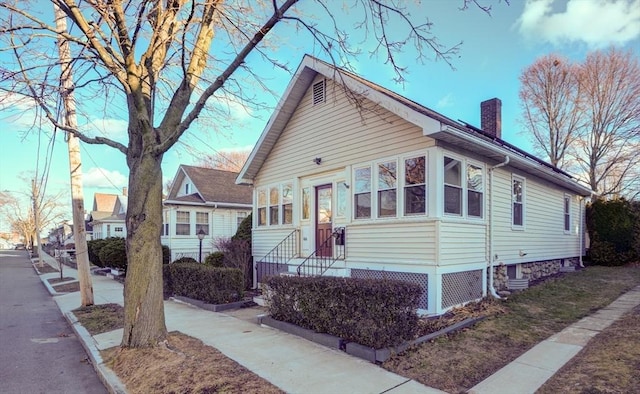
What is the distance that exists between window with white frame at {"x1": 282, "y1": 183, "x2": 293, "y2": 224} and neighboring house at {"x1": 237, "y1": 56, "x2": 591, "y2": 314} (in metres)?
0.03

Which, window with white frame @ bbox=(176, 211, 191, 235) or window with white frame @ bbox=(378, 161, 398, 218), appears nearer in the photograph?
window with white frame @ bbox=(378, 161, 398, 218)

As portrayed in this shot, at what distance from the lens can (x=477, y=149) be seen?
8.64 m

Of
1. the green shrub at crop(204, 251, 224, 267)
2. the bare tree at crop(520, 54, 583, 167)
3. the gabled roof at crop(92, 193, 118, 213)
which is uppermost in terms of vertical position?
the bare tree at crop(520, 54, 583, 167)

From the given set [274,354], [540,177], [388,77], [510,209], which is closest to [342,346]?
[274,354]

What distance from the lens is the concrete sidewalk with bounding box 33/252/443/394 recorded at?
452cm

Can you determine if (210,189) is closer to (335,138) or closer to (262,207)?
(262,207)

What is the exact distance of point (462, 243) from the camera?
8.45m

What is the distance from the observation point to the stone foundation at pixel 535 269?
10008mm

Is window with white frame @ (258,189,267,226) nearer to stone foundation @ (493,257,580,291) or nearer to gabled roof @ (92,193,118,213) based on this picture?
stone foundation @ (493,257,580,291)

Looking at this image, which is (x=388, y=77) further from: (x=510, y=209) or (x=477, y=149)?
(x=510, y=209)

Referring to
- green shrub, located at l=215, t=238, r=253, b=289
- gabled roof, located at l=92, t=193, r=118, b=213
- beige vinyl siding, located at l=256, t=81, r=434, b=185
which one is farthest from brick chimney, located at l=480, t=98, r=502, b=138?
gabled roof, located at l=92, t=193, r=118, b=213

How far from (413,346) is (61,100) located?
859cm

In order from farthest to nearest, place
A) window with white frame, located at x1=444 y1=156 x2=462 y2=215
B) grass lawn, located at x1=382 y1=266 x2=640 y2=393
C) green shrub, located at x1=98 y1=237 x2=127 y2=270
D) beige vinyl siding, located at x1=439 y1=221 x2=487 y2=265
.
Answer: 1. green shrub, located at x1=98 y1=237 x2=127 y2=270
2. window with white frame, located at x1=444 y1=156 x2=462 y2=215
3. beige vinyl siding, located at x1=439 y1=221 x2=487 y2=265
4. grass lawn, located at x1=382 y1=266 x2=640 y2=393

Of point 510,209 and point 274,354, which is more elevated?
point 510,209
